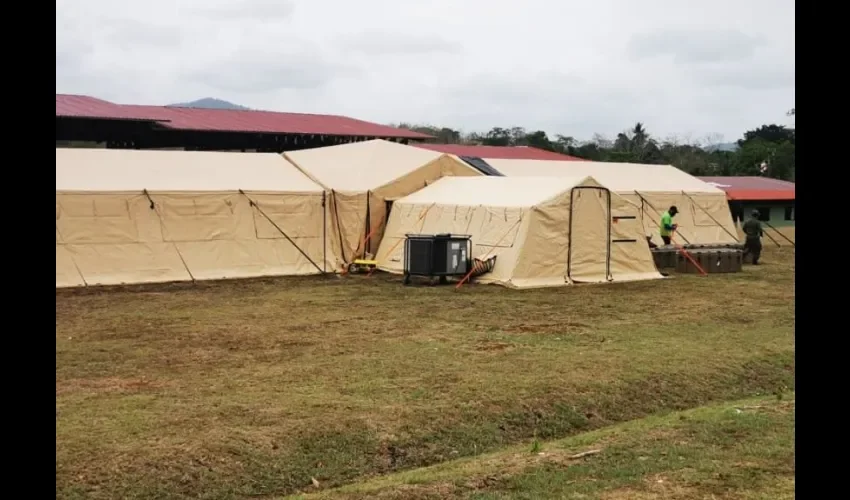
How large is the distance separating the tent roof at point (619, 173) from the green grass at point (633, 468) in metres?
17.5

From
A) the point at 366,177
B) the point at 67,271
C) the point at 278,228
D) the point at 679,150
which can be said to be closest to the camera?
the point at 67,271

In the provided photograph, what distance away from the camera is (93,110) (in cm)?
3030

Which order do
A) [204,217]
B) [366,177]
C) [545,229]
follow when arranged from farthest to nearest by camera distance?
[366,177] < [204,217] < [545,229]

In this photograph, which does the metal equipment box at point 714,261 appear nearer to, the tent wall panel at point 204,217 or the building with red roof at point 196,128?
the tent wall panel at point 204,217

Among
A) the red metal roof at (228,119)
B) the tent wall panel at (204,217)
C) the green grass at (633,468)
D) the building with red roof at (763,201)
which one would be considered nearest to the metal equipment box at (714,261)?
the tent wall panel at (204,217)

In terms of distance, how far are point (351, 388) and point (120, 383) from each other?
239cm

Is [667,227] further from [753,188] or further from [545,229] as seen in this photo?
[753,188]

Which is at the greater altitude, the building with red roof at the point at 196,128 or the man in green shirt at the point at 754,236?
the building with red roof at the point at 196,128

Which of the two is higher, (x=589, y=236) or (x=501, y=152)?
(x=501, y=152)

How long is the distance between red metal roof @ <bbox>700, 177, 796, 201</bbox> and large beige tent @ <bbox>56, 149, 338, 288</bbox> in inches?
656

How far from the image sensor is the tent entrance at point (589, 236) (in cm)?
1758

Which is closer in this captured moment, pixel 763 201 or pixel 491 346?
pixel 491 346

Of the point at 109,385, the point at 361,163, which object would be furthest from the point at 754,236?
the point at 109,385

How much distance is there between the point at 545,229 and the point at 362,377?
924 cm
